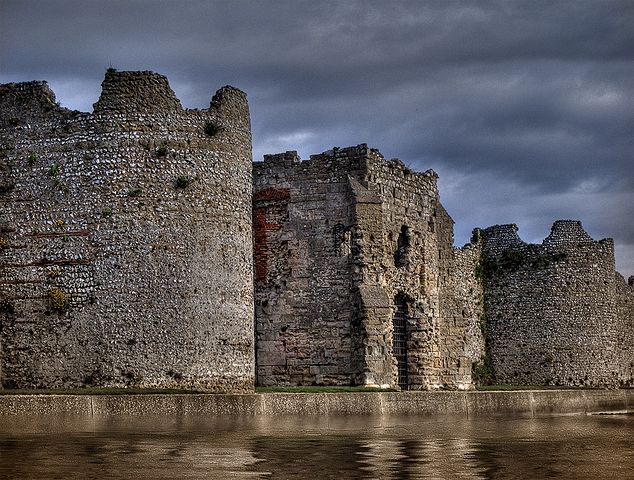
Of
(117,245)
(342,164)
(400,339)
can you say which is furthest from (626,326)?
(117,245)

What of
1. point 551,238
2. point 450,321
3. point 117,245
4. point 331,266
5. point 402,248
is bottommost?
point 450,321

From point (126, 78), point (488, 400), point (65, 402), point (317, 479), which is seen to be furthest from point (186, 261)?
point (317, 479)

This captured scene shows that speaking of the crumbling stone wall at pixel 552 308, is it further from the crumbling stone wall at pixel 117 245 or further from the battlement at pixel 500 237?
the crumbling stone wall at pixel 117 245

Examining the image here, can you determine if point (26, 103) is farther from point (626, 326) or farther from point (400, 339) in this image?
point (626, 326)

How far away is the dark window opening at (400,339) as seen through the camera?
34.5m

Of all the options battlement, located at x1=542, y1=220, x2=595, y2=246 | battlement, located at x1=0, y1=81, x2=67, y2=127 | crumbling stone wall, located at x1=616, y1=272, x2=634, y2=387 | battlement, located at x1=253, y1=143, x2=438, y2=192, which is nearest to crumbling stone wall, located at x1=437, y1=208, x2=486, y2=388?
battlement, located at x1=253, y1=143, x2=438, y2=192

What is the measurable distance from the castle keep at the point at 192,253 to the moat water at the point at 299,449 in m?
4.40

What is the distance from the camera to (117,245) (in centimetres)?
2625

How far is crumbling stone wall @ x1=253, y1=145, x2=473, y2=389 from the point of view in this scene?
1254 inches

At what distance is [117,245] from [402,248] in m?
11.1

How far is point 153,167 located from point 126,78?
2.26m

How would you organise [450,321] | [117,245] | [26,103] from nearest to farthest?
[117,245] < [26,103] < [450,321]

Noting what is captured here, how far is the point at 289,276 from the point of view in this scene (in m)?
32.8

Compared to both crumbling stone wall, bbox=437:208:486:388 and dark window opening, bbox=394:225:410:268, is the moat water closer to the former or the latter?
dark window opening, bbox=394:225:410:268
